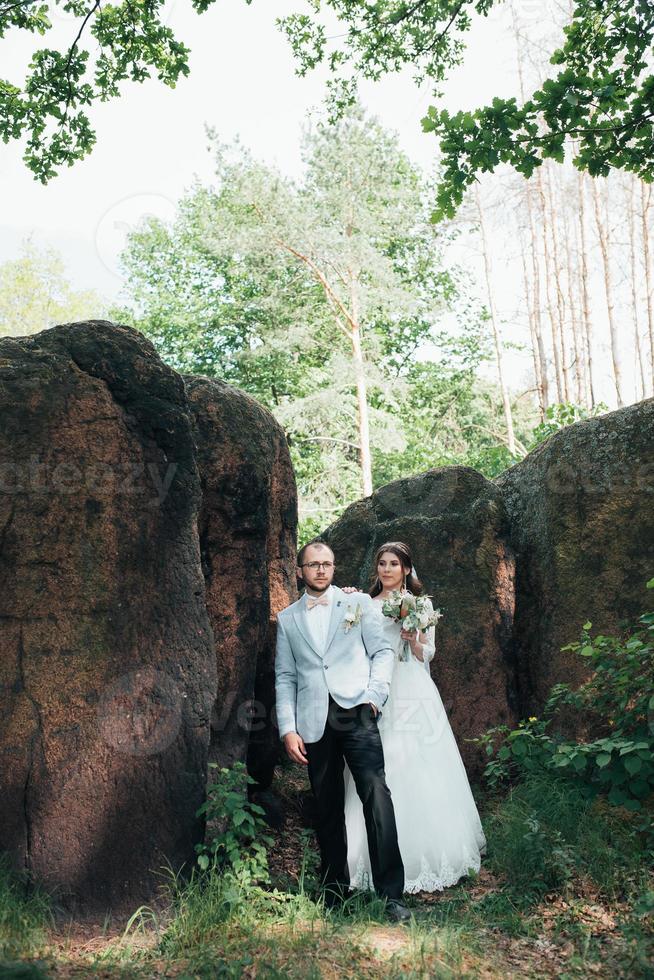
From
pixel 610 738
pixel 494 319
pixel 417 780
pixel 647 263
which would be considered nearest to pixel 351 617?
pixel 417 780

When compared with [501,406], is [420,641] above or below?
below

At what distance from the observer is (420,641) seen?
20.5ft

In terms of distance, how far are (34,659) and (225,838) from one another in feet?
5.18

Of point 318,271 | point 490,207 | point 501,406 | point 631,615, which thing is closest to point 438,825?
point 631,615

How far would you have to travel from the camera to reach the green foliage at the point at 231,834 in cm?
522

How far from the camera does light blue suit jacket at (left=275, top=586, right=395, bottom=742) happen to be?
5.54 meters

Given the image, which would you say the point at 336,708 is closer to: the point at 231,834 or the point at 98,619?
the point at 231,834

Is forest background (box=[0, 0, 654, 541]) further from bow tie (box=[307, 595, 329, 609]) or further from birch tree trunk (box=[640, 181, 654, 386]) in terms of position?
bow tie (box=[307, 595, 329, 609])

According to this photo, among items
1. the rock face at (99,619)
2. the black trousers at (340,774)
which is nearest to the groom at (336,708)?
the black trousers at (340,774)

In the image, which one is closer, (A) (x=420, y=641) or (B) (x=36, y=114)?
(A) (x=420, y=641)

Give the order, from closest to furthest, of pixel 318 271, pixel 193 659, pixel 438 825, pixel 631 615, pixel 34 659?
1. pixel 34 659
2. pixel 193 659
3. pixel 438 825
4. pixel 631 615
5. pixel 318 271

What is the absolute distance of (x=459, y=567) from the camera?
7773 mm

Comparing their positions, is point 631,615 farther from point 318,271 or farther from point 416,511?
point 318,271

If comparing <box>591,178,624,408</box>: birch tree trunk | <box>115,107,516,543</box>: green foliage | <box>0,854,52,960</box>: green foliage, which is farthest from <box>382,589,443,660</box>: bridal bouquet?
<box>591,178,624,408</box>: birch tree trunk
